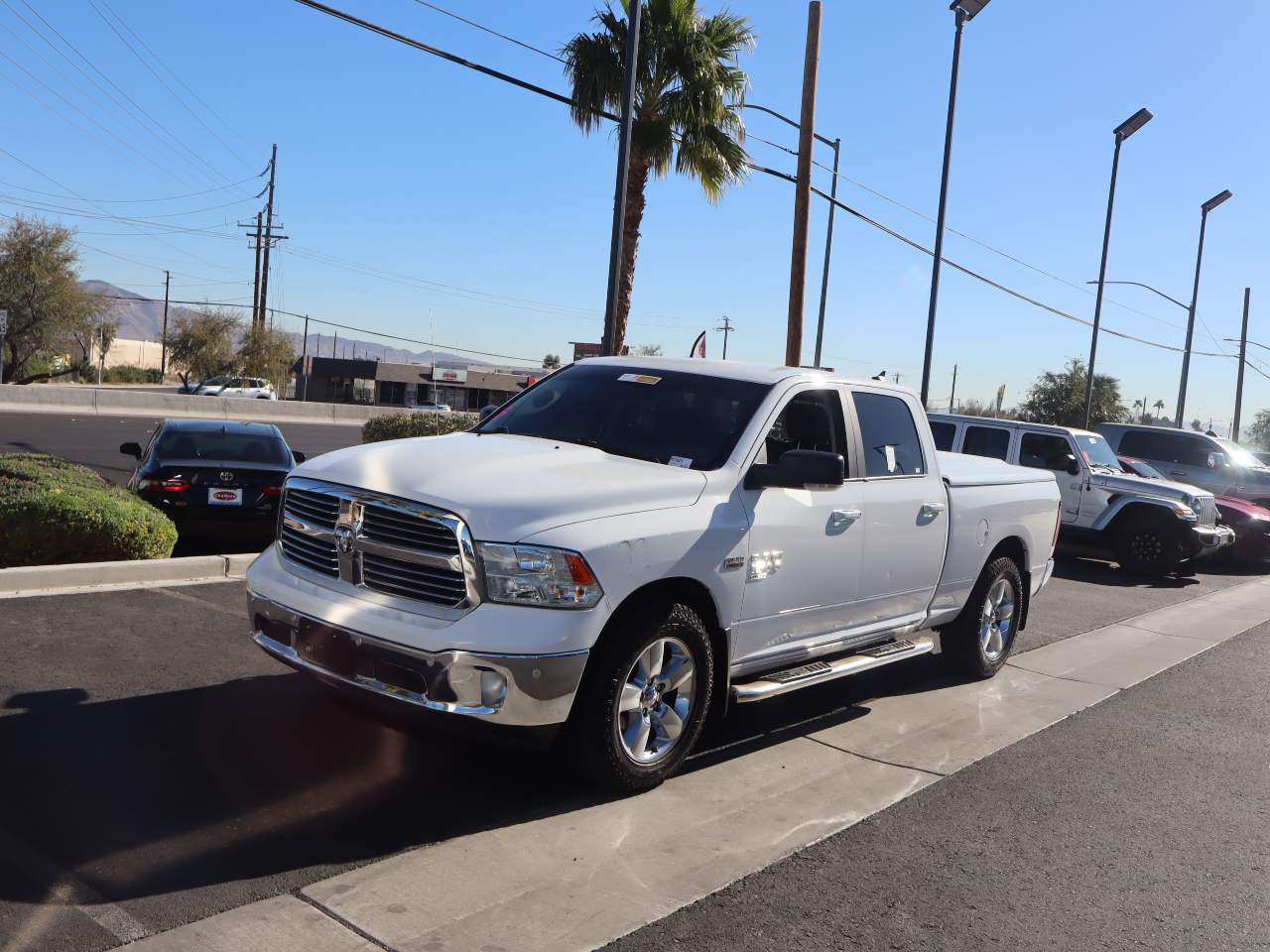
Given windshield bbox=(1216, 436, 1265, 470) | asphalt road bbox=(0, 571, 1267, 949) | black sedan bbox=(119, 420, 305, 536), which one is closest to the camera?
Result: asphalt road bbox=(0, 571, 1267, 949)

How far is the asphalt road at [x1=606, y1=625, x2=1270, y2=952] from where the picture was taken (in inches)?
155

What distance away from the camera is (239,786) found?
4652 mm

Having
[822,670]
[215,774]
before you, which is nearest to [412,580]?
[215,774]

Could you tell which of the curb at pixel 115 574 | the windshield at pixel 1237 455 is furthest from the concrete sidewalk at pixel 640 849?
the windshield at pixel 1237 455

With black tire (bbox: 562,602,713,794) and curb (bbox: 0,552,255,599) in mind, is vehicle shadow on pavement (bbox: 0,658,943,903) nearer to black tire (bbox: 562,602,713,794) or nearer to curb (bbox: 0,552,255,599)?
black tire (bbox: 562,602,713,794)

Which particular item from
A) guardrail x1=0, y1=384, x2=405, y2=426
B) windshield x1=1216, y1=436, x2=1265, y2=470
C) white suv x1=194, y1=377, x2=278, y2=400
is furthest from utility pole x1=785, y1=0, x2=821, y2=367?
white suv x1=194, y1=377, x2=278, y2=400

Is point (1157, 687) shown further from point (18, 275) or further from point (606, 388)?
point (18, 275)

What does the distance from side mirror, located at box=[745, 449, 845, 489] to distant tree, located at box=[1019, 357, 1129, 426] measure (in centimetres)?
5917

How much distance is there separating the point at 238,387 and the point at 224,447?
56.0 meters

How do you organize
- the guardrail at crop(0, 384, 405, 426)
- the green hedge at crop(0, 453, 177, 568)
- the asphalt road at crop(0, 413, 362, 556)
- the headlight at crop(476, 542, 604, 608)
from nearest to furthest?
1. the headlight at crop(476, 542, 604, 608)
2. the green hedge at crop(0, 453, 177, 568)
3. the asphalt road at crop(0, 413, 362, 556)
4. the guardrail at crop(0, 384, 405, 426)

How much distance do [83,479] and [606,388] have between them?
5.81 m

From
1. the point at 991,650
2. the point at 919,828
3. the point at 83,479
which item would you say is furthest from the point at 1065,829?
the point at 83,479

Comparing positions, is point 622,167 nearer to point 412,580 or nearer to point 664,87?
point 664,87

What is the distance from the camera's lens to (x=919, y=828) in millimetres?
4922
